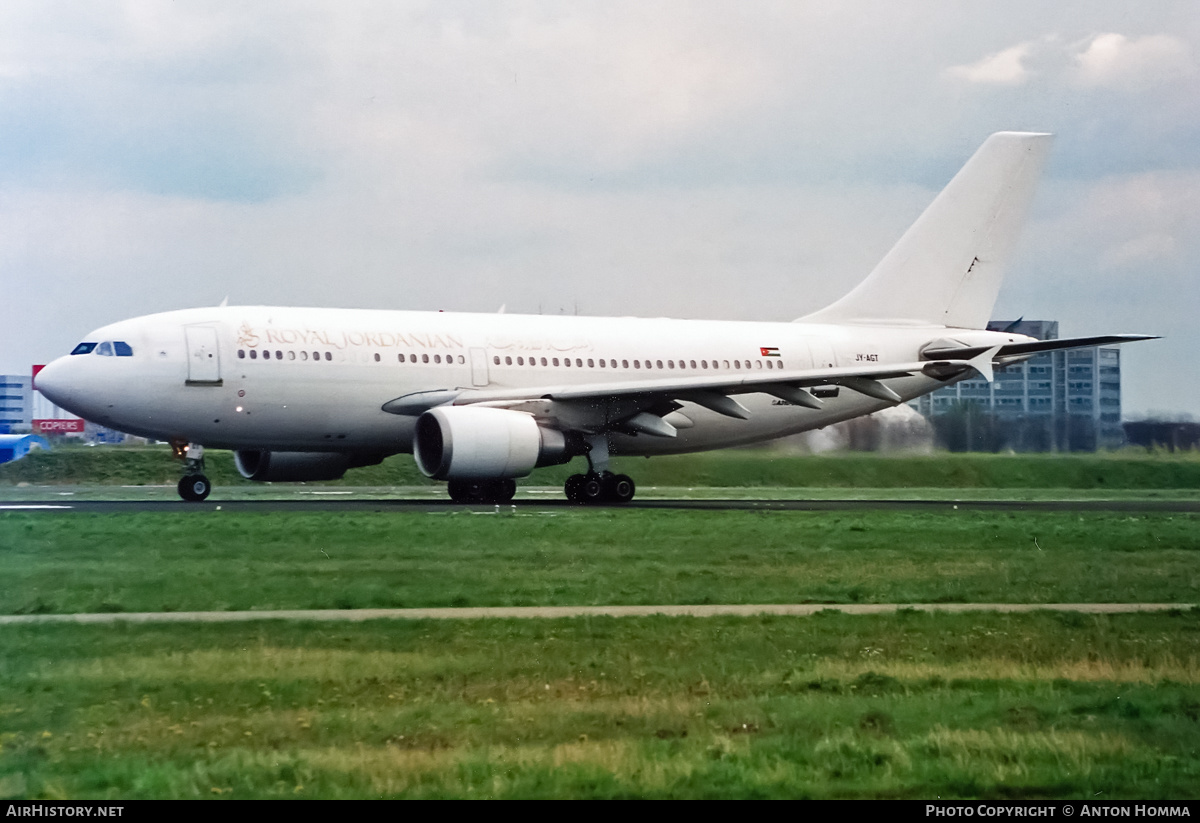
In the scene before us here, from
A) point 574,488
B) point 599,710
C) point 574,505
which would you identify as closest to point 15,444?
point 574,488

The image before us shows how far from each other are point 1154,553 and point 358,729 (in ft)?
47.7

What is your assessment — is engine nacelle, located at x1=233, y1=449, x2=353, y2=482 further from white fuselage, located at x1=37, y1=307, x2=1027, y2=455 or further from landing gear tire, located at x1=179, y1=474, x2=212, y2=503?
landing gear tire, located at x1=179, y1=474, x2=212, y2=503

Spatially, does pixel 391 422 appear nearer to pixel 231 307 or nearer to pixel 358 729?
pixel 231 307

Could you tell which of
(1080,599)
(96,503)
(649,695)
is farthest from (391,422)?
(649,695)

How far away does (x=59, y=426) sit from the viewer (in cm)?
4250

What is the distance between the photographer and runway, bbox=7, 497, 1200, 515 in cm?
2705

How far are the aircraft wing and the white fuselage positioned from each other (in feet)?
1.47

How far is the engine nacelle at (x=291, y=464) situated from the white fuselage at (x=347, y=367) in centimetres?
150

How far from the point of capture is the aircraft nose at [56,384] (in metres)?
28.1

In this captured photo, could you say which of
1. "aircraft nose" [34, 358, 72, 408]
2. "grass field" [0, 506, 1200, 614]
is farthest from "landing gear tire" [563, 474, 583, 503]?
"aircraft nose" [34, 358, 72, 408]

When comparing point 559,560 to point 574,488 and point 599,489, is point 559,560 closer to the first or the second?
point 599,489

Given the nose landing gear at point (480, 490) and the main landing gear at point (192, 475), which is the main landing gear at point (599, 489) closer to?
the nose landing gear at point (480, 490)

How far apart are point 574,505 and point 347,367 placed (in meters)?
5.07

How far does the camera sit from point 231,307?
2938cm
